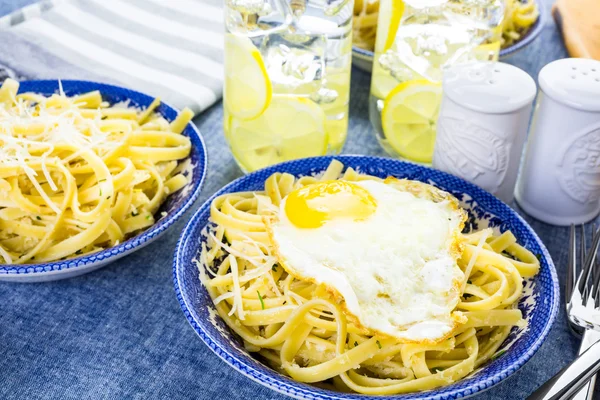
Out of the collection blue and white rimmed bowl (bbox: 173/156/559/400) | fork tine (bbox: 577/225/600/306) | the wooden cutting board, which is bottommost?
fork tine (bbox: 577/225/600/306)

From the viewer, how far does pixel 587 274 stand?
5.77 ft

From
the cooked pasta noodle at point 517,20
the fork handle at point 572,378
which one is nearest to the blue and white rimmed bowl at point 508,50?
the cooked pasta noodle at point 517,20

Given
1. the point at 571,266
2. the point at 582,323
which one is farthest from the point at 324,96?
the point at 582,323

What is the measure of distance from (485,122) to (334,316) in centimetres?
78

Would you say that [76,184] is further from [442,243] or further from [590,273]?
[590,273]

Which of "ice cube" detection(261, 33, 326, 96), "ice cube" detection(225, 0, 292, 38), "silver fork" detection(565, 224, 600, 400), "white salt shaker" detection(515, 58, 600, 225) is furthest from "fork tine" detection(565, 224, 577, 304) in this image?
"ice cube" detection(225, 0, 292, 38)

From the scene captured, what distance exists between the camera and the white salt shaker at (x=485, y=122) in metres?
1.85

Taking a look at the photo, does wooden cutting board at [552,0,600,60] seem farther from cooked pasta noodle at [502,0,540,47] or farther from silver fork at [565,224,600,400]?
silver fork at [565,224,600,400]

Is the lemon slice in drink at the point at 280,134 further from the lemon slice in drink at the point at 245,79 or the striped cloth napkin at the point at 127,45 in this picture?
the striped cloth napkin at the point at 127,45

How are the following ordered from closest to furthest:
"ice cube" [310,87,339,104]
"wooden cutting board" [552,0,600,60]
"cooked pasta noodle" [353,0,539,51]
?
"ice cube" [310,87,339,104]
"cooked pasta noodle" [353,0,539,51]
"wooden cutting board" [552,0,600,60]

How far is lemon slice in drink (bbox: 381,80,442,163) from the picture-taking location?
211cm

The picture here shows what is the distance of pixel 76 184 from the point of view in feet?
6.44

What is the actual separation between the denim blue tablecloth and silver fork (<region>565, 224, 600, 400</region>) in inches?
1.9

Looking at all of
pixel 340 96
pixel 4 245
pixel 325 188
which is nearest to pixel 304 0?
pixel 340 96
